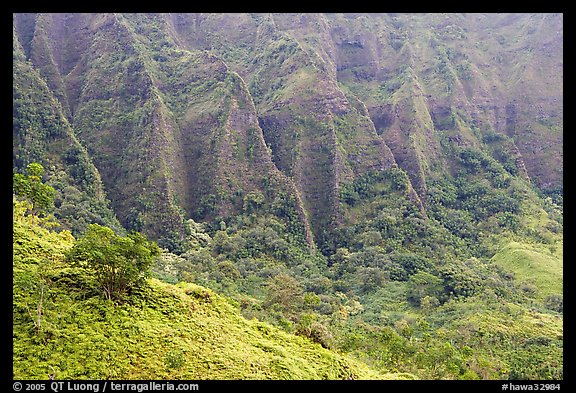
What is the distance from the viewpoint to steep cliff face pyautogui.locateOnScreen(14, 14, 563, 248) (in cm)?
4612

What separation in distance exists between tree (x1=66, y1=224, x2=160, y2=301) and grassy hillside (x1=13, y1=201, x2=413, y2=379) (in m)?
0.31

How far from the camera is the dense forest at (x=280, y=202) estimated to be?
10703mm

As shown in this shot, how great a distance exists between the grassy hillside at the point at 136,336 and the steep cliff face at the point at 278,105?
29922 mm

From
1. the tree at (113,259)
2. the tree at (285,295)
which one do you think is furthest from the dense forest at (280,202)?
the tree at (285,295)

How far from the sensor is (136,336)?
32.8ft

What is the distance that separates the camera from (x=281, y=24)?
236 feet

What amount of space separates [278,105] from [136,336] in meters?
46.9

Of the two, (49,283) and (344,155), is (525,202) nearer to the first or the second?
(344,155)

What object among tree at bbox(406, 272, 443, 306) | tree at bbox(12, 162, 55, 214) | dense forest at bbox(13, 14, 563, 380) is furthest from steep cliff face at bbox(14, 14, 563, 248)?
tree at bbox(12, 162, 55, 214)

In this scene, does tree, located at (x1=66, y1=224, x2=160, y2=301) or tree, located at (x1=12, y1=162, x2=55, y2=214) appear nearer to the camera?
tree, located at (x1=66, y1=224, x2=160, y2=301)

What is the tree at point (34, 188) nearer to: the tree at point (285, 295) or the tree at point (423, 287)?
the tree at point (285, 295)

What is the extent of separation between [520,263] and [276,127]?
29.7 metres

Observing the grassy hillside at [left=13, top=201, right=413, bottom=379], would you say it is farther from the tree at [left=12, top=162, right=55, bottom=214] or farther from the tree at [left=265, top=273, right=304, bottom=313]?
the tree at [left=265, top=273, right=304, bottom=313]
